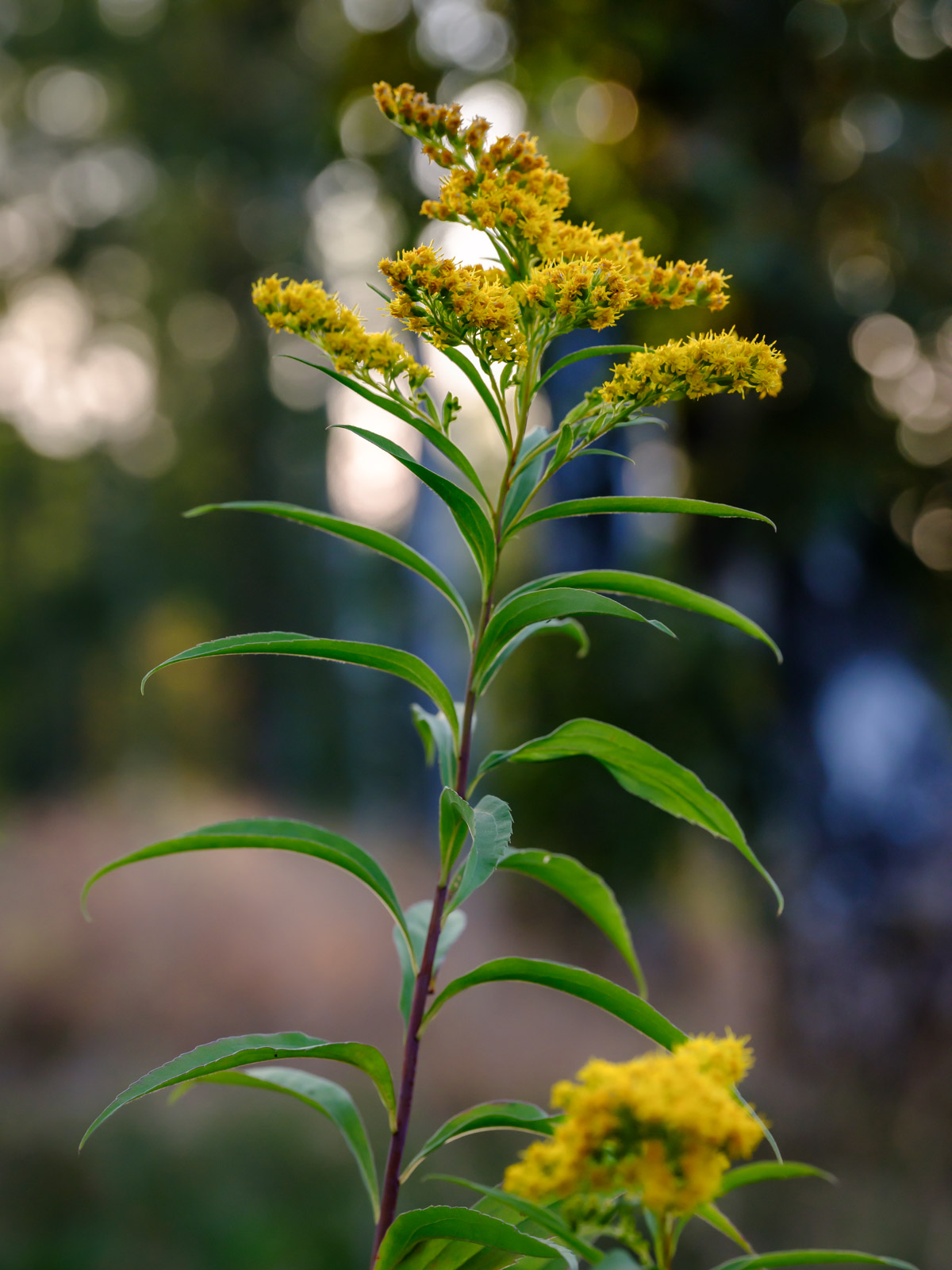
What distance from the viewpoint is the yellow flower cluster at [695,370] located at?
0.59 m

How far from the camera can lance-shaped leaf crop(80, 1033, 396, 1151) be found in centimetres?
55

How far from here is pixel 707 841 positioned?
362cm

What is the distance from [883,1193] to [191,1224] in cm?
219

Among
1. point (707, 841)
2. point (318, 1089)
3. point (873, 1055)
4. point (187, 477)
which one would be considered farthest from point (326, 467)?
point (318, 1089)

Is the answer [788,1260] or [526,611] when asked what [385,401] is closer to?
[526,611]

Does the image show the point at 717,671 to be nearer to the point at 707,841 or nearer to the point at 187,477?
the point at 707,841

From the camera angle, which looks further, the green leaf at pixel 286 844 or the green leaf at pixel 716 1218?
the green leaf at pixel 286 844

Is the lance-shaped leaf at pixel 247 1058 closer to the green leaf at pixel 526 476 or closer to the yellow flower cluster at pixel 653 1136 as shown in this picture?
the yellow flower cluster at pixel 653 1136

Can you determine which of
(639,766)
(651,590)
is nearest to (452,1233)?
(639,766)

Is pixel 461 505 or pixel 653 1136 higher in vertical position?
pixel 461 505

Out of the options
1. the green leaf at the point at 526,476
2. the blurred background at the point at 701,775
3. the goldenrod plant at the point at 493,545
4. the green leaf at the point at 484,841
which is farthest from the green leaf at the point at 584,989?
the blurred background at the point at 701,775

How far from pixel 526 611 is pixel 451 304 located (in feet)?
0.71

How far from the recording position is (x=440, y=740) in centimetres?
70

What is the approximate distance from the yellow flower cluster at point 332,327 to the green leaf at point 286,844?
334 millimetres
